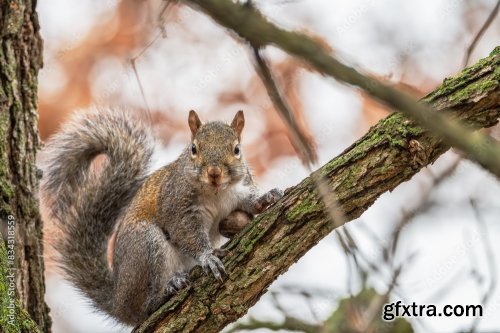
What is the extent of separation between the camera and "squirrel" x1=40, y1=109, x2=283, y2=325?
273 centimetres

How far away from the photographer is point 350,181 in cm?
199

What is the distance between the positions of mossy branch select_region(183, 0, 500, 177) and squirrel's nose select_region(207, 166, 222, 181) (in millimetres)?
1761

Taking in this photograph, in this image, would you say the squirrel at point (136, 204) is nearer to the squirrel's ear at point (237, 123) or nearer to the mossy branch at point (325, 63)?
the squirrel's ear at point (237, 123)

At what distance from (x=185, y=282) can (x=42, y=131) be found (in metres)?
1.61

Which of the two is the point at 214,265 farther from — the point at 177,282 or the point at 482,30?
the point at 482,30

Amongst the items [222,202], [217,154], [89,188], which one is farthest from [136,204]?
[217,154]

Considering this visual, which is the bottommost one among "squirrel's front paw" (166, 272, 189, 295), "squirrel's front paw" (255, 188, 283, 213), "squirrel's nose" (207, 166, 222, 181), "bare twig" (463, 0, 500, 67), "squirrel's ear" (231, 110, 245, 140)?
"bare twig" (463, 0, 500, 67)

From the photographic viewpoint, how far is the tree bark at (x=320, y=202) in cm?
189

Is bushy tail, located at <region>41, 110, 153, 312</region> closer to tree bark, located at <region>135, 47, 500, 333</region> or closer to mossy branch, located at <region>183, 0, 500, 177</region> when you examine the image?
tree bark, located at <region>135, 47, 500, 333</region>

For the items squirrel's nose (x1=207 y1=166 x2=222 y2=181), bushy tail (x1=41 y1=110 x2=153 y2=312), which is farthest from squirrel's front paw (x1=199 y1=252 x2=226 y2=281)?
Result: bushy tail (x1=41 y1=110 x2=153 y2=312)

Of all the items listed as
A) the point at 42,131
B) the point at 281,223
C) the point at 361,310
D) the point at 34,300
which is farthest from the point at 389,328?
the point at 42,131

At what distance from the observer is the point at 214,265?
2230mm

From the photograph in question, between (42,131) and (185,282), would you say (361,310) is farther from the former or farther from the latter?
(42,131)

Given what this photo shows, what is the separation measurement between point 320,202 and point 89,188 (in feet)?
4.86
